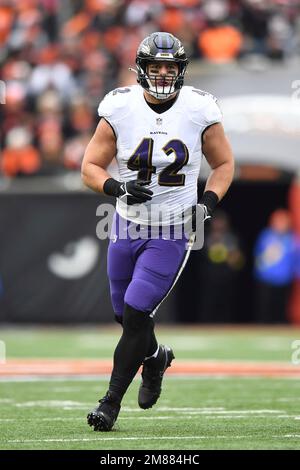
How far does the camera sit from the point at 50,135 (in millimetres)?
15039

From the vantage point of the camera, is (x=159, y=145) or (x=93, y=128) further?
(x=93, y=128)

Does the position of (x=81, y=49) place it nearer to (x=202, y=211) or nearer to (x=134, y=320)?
(x=202, y=211)

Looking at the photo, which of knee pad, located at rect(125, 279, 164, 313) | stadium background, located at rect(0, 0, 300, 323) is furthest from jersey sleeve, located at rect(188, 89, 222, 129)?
stadium background, located at rect(0, 0, 300, 323)

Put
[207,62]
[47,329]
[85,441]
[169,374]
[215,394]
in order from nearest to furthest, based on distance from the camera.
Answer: [85,441] < [215,394] < [169,374] < [47,329] < [207,62]

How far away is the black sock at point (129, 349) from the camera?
5852mm

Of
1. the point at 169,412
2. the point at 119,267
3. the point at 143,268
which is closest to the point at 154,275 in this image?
the point at 143,268

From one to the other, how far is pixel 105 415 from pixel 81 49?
11611mm

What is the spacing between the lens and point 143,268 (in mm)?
5941

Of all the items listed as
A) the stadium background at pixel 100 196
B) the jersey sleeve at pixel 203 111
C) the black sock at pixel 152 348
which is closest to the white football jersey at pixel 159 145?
the jersey sleeve at pixel 203 111

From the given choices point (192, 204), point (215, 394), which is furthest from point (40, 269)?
point (192, 204)

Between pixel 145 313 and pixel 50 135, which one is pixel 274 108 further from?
pixel 145 313

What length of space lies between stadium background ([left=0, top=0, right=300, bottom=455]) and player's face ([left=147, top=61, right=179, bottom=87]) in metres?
5.10

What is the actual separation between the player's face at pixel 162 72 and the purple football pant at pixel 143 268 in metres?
0.72

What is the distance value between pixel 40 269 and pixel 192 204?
8.66 m
